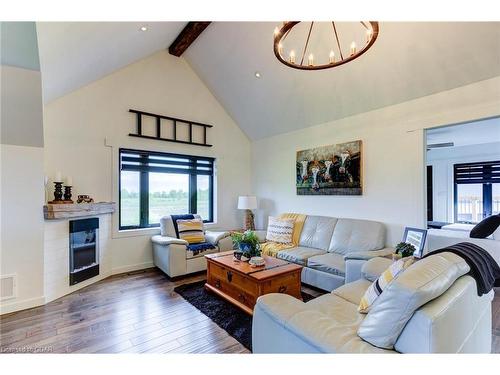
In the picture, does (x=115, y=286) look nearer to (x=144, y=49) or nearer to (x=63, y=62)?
(x=63, y=62)

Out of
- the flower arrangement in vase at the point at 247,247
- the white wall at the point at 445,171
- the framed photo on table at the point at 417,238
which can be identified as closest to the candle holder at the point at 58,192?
the flower arrangement in vase at the point at 247,247

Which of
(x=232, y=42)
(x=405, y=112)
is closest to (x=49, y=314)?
(x=232, y=42)

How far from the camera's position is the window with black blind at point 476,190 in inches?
257

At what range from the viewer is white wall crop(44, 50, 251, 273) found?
3.65 m

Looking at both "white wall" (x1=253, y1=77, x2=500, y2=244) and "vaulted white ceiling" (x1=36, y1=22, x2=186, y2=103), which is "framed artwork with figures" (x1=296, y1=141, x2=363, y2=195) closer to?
"white wall" (x1=253, y1=77, x2=500, y2=244)

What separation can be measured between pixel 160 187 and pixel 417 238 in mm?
4004

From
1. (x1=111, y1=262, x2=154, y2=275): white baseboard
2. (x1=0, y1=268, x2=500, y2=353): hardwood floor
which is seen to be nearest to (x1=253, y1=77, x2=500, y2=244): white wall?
(x1=0, y1=268, x2=500, y2=353): hardwood floor

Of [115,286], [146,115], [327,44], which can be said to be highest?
[327,44]

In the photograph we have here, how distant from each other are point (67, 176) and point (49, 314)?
1.84m

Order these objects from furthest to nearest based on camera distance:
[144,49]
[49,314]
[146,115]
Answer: [146,115] → [144,49] → [49,314]

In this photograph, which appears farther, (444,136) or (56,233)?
(444,136)

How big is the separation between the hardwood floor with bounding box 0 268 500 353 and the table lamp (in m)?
2.16

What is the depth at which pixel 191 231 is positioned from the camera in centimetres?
436

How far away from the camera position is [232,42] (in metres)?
3.92
